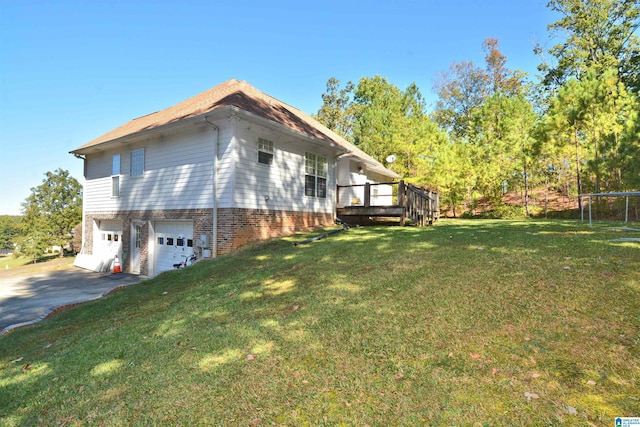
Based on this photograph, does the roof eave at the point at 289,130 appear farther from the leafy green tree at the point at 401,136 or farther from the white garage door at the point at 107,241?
the white garage door at the point at 107,241

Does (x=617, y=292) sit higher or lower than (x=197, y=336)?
higher

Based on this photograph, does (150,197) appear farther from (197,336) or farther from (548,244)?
(548,244)

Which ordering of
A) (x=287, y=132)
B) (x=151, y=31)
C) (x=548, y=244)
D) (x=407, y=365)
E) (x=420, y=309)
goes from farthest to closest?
(x=151, y=31), (x=287, y=132), (x=548, y=244), (x=420, y=309), (x=407, y=365)

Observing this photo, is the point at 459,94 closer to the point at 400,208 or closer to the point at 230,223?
the point at 400,208

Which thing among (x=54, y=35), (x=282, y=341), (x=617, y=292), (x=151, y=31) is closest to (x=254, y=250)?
(x=282, y=341)

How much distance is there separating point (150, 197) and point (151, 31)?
6.72 m

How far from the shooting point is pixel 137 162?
13531 millimetres

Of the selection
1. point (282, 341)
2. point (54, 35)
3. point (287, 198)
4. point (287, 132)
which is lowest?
point (282, 341)

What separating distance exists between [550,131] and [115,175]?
74.1 ft

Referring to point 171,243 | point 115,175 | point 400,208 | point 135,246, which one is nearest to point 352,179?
point 400,208

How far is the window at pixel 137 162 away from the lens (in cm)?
1331

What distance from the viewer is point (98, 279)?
12.6 m

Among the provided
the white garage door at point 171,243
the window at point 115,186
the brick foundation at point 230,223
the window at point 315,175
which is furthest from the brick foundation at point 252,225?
the window at point 115,186

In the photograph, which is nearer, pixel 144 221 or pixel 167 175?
pixel 167 175
